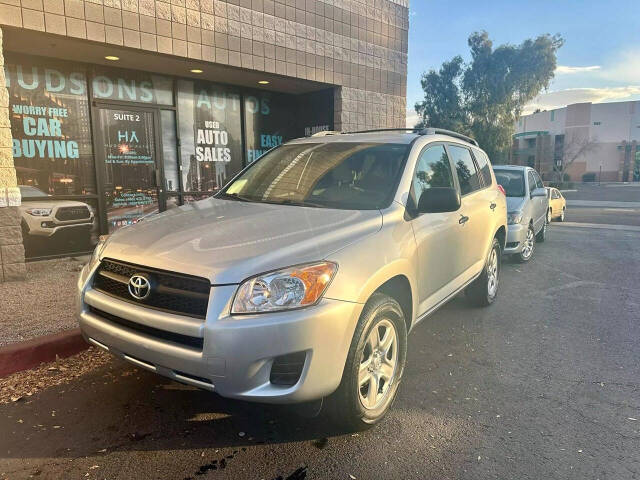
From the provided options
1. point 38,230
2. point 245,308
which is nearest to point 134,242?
point 245,308

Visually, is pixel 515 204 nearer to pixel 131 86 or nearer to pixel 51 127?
pixel 131 86

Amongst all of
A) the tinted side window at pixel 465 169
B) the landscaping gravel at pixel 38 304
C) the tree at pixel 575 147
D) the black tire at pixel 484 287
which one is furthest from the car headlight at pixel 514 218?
the tree at pixel 575 147

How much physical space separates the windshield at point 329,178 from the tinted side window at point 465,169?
977 mm

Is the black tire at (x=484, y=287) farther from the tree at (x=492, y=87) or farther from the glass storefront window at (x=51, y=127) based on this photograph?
the tree at (x=492, y=87)

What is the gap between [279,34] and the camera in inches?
329

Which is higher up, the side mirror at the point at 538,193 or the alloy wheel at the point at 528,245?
the side mirror at the point at 538,193

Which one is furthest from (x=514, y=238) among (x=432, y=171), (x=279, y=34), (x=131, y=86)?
(x=131, y=86)

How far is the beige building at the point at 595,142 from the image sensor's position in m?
61.8

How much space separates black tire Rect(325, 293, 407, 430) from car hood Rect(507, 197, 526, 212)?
5.76 metres

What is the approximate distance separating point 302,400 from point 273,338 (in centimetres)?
39

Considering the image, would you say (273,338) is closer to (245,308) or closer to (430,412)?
(245,308)

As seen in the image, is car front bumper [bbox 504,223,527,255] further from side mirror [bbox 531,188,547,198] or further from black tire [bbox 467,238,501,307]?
black tire [bbox 467,238,501,307]

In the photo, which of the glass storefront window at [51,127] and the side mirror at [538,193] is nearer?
the glass storefront window at [51,127]

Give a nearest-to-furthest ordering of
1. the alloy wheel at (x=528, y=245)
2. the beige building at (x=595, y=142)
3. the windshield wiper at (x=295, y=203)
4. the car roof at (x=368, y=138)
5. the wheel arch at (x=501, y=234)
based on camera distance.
→ 1. the windshield wiper at (x=295, y=203)
2. the car roof at (x=368, y=138)
3. the wheel arch at (x=501, y=234)
4. the alloy wheel at (x=528, y=245)
5. the beige building at (x=595, y=142)
